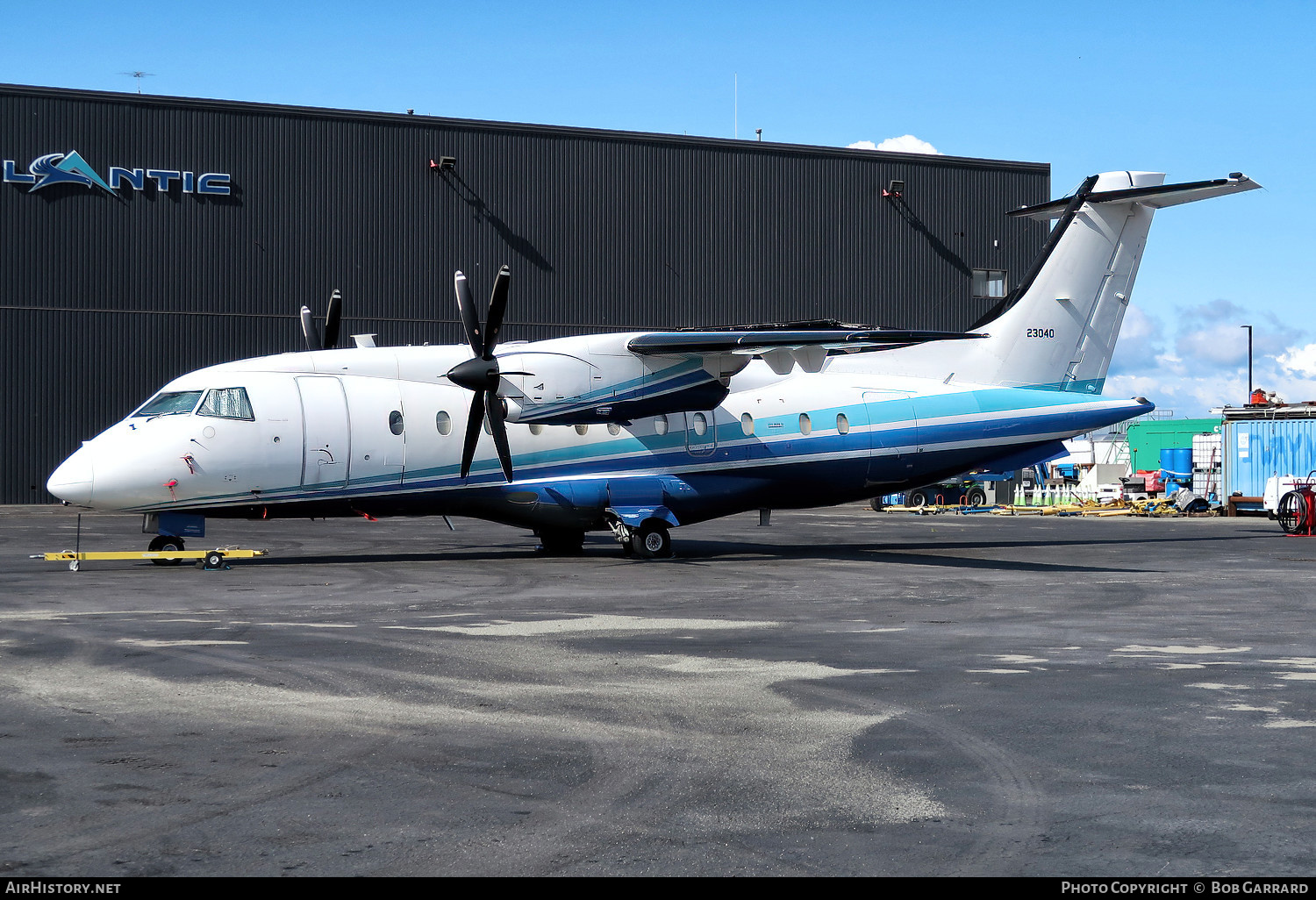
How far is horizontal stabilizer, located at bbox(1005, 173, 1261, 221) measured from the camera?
86.4 feet

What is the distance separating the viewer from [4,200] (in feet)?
150

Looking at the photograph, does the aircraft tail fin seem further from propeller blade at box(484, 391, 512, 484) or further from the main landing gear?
propeller blade at box(484, 391, 512, 484)

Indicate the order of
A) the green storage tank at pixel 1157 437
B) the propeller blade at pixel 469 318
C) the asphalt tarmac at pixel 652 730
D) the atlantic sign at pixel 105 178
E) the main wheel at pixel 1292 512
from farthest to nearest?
1. the green storage tank at pixel 1157 437
2. the atlantic sign at pixel 105 178
3. the main wheel at pixel 1292 512
4. the propeller blade at pixel 469 318
5. the asphalt tarmac at pixel 652 730

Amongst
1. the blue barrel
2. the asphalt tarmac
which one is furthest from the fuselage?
the blue barrel

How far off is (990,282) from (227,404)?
45362 millimetres

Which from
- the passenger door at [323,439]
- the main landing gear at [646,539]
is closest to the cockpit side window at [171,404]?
the passenger door at [323,439]

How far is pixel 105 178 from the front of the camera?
46.7m

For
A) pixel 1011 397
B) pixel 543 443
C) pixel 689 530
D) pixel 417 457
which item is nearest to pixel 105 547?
pixel 417 457

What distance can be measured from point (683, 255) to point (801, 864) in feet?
162

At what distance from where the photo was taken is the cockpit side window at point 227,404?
73.0ft

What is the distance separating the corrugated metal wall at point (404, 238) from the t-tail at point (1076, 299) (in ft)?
86.0

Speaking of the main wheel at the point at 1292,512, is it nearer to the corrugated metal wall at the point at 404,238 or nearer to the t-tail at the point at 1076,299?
the t-tail at the point at 1076,299

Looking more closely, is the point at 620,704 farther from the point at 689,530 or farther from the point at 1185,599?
the point at 689,530
